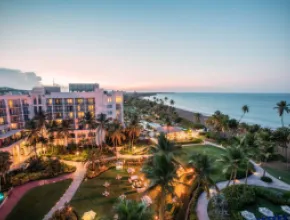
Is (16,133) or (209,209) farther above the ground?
(16,133)

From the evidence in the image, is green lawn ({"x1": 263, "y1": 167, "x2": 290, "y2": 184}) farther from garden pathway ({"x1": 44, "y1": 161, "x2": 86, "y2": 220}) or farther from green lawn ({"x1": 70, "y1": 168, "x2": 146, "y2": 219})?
garden pathway ({"x1": 44, "y1": 161, "x2": 86, "y2": 220})

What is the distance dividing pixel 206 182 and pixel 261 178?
16263mm

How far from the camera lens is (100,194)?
2455 cm

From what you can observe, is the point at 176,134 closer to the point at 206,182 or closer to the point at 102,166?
the point at 102,166

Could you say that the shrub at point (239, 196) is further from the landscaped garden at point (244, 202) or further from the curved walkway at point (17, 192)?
the curved walkway at point (17, 192)

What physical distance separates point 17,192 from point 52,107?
2326 cm

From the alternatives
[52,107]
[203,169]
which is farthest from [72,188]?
[52,107]

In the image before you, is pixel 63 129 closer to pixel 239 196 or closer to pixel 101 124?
pixel 101 124

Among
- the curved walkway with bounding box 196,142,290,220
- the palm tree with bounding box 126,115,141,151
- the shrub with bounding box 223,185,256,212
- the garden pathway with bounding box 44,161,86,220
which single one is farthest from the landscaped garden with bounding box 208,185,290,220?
the palm tree with bounding box 126,115,141,151

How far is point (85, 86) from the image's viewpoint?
51062mm

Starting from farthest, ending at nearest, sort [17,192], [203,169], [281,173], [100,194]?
[281,173]
[17,192]
[100,194]
[203,169]

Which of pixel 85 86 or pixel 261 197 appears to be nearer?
pixel 261 197

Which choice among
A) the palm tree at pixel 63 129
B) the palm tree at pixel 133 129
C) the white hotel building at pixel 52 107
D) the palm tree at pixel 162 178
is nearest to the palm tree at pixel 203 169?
the palm tree at pixel 162 178

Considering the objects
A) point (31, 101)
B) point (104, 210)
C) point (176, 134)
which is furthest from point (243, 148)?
point (31, 101)
